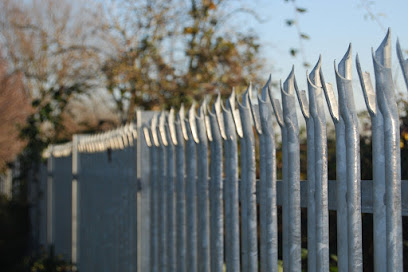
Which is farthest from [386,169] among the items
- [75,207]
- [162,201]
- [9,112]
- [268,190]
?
[9,112]

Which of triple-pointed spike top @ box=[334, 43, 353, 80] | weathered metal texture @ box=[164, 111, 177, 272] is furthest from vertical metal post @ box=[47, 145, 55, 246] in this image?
triple-pointed spike top @ box=[334, 43, 353, 80]

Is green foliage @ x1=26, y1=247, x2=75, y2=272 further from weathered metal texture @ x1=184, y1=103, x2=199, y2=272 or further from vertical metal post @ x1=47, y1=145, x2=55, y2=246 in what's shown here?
weathered metal texture @ x1=184, y1=103, x2=199, y2=272

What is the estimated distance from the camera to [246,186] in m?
2.96

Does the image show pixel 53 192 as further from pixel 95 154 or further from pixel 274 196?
pixel 274 196

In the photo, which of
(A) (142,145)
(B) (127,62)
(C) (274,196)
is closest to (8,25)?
(B) (127,62)

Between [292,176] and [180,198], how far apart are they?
1.25 metres

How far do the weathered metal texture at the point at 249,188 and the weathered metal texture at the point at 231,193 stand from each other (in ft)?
0.33

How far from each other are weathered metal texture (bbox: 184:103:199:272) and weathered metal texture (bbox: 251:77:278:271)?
2.55 ft

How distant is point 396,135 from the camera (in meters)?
2.04

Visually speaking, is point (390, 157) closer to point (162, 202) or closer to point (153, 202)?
point (162, 202)

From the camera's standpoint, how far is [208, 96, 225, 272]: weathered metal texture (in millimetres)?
3225

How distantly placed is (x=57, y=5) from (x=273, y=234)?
669 inches

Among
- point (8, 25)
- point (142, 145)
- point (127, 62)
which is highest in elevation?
point (8, 25)

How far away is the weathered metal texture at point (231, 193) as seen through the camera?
10.1 feet
